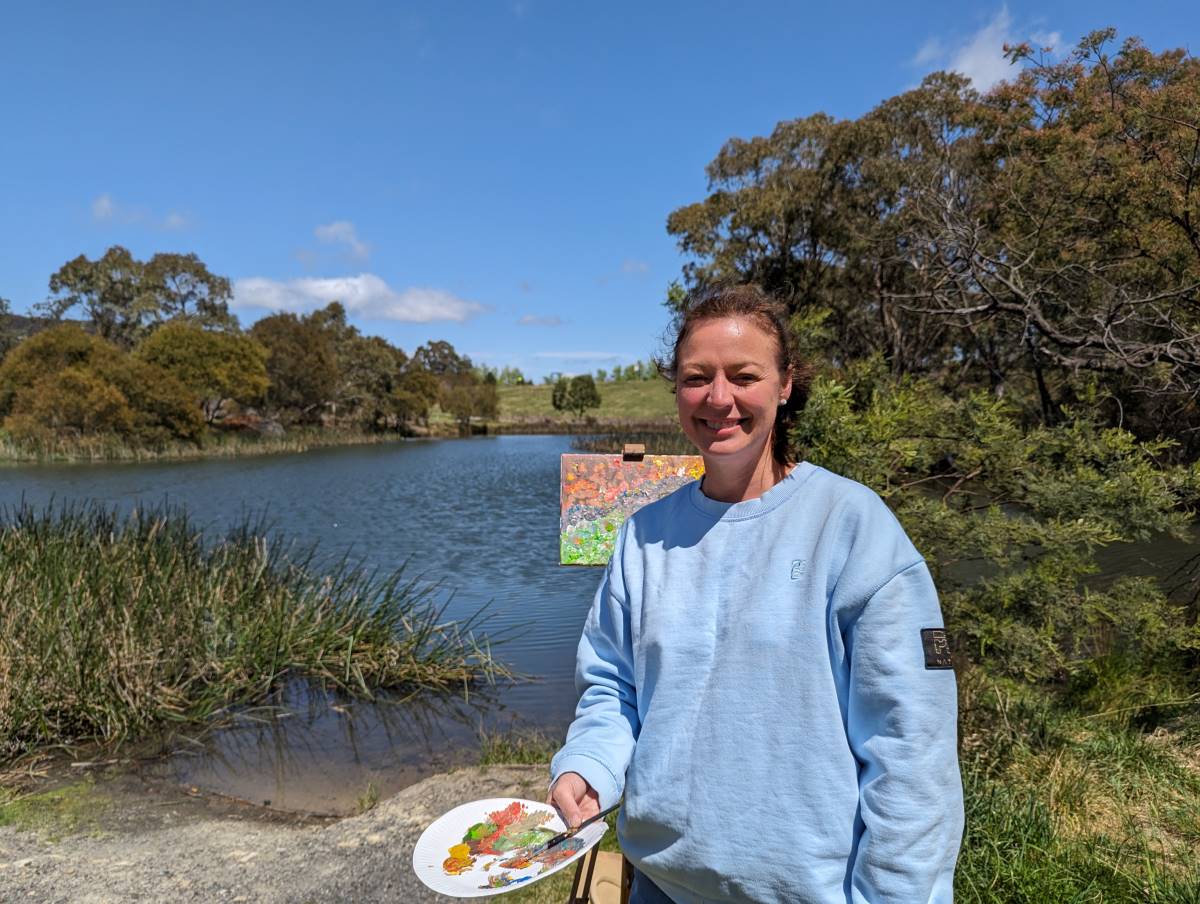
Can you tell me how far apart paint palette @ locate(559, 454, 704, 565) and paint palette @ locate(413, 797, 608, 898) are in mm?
2183

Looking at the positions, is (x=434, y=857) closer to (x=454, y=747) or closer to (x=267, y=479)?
(x=454, y=747)

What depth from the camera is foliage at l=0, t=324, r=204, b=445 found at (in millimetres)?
31781

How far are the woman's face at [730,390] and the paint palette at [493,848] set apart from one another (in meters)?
0.69

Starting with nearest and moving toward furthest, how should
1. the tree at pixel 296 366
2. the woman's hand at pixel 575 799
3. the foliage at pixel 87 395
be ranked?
the woman's hand at pixel 575 799
the foliage at pixel 87 395
the tree at pixel 296 366

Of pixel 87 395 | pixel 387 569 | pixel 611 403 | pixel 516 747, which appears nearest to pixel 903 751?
pixel 516 747

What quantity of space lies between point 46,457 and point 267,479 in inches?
430

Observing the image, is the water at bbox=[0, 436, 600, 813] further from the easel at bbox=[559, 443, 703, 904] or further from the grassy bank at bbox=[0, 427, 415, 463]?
the easel at bbox=[559, 443, 703, 904]

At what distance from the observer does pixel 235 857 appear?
3.87m

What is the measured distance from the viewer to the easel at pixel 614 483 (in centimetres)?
370

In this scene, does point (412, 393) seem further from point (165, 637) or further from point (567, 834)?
point (567, 834)

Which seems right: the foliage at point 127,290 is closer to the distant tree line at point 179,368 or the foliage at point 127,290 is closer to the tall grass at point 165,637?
the distant tree line at point 179,368


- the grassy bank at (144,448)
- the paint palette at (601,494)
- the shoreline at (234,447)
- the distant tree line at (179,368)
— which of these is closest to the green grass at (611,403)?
the shoreline at (234,447)

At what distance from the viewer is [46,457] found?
102 ft

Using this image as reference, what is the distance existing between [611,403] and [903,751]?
82.6 m
